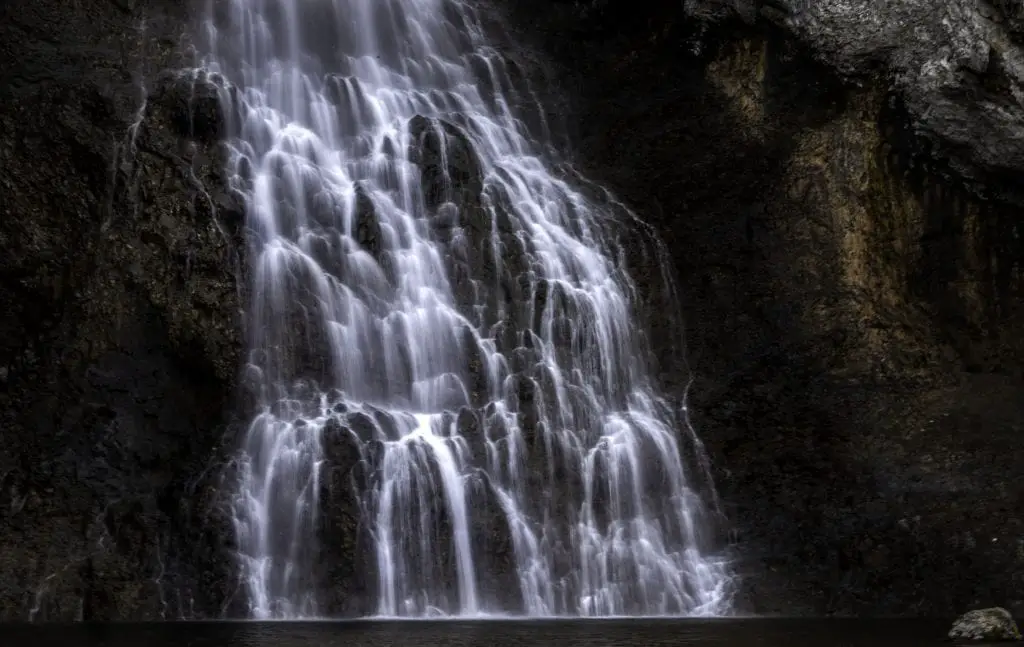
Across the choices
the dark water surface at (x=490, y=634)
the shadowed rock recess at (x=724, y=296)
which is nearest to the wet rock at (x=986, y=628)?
the dark water surface at (x=490, y=634)

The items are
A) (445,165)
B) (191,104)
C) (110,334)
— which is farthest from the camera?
(445,165)

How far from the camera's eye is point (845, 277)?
23094 mm

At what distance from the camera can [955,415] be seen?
2133 cm

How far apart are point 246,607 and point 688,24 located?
651 inches

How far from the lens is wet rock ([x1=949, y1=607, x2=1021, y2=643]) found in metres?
14.1

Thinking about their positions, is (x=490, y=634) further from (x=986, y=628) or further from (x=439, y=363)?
(x=439, y=363)

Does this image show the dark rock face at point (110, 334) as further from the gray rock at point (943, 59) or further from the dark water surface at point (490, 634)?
the gray rock at point (943, 59)

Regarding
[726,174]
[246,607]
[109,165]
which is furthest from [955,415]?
[109,165]

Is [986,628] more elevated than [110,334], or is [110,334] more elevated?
[110,334]

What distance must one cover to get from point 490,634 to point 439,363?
652cm

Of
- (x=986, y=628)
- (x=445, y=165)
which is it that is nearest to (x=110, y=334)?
(x=445, y=165)

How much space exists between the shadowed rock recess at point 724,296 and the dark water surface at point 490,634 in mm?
1601

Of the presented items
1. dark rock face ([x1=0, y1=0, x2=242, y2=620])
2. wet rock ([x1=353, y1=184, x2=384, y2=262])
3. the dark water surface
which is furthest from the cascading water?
the dark water surface

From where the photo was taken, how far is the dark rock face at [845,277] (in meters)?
19.5
